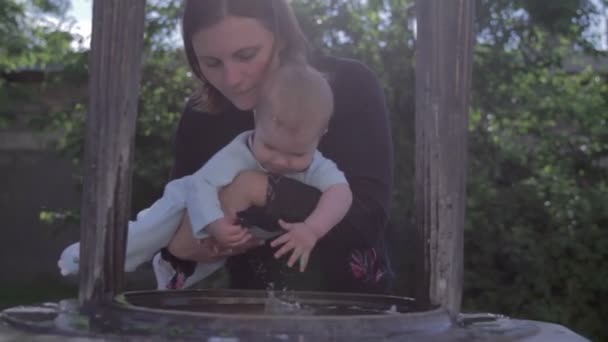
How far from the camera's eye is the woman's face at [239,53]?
2.32m

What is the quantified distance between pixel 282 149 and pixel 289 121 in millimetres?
63

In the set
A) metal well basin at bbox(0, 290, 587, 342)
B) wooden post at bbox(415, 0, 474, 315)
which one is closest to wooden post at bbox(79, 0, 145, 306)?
metal well basin at bbox(0, 290, 587, 342)

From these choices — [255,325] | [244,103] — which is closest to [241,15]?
[244,103]

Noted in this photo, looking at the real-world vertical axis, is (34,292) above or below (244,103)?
below

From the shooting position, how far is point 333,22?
7793mm

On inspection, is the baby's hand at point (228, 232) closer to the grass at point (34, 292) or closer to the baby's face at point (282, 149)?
the baby's face at point (282, 149)

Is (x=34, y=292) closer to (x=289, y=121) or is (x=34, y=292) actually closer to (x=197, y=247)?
(x=197, y=247)

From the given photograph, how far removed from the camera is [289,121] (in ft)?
7.36

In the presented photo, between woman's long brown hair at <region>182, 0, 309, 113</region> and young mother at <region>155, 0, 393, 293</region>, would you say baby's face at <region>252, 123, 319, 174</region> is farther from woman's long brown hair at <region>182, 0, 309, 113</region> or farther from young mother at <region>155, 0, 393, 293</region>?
woman's long brown hair at <region>182, 0, 309, 113</region>

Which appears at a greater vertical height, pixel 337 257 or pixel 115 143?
pixel 115 143

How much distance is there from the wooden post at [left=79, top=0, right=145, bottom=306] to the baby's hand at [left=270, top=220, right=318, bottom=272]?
15.1 inches

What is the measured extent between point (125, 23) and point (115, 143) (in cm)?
23

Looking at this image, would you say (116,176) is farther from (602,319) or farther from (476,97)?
(476,97)

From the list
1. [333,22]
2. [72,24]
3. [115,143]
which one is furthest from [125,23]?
[72,24]
